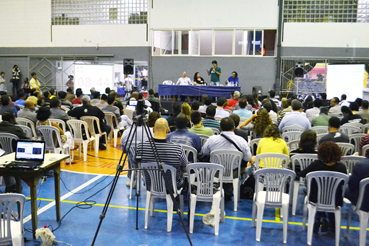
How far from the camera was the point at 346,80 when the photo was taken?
43.9ft

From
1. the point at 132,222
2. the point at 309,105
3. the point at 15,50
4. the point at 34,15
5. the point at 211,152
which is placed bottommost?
the point at 132,222

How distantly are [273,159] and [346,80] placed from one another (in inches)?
418

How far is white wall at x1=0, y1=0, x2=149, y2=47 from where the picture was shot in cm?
1647

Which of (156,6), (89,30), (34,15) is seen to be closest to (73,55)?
(89,30)

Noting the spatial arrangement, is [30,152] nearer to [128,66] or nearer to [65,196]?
[65,196]

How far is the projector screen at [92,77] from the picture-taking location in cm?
1470

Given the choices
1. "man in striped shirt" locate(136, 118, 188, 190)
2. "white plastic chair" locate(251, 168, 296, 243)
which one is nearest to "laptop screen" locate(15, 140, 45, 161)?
"man in striped shirt" locate(136, 118, 188, 190)

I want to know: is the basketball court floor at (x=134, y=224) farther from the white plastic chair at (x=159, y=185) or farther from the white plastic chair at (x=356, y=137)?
the white plastic chair at (x=356, y=137)

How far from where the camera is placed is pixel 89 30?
16750mm

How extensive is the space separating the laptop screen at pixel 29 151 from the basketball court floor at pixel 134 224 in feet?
2.90

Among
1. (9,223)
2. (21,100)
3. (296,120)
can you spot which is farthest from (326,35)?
(9,223)

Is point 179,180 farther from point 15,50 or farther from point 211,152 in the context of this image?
point 15,50

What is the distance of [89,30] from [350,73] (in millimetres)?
12132

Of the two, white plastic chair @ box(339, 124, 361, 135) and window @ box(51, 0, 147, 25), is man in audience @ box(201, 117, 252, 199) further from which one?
window @ box(51, 0, 147, 25)
